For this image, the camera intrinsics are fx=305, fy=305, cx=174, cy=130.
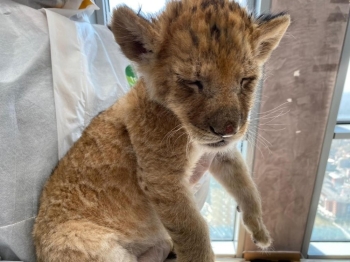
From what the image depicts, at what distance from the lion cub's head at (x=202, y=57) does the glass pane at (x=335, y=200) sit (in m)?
1.72

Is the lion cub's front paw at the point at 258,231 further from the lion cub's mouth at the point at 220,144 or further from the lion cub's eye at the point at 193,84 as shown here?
the lion cub's eye at the point at 193,84

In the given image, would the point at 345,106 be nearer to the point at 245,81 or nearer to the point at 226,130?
the point at 245,81

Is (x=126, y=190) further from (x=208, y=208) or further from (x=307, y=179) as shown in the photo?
(x=208, y=208)

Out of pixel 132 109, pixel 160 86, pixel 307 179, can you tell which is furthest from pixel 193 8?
pixel 307 179

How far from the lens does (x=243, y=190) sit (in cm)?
140

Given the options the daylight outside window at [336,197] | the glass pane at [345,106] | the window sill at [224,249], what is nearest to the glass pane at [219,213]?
the window sill at [224,249]

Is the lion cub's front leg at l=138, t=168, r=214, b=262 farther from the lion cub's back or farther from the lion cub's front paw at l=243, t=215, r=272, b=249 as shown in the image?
the lion cub's front paw at l=243, t=215, r=272, b=249

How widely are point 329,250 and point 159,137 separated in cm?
235

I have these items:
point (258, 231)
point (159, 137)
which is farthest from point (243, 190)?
point (159, 137)

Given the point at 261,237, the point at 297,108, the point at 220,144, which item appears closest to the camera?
the point at 220,144

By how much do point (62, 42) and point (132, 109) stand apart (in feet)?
1.65

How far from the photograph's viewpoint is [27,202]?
1166 millimetres

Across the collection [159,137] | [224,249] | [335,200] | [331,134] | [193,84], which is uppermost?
[193,84]

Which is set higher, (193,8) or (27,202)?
(193,8)
